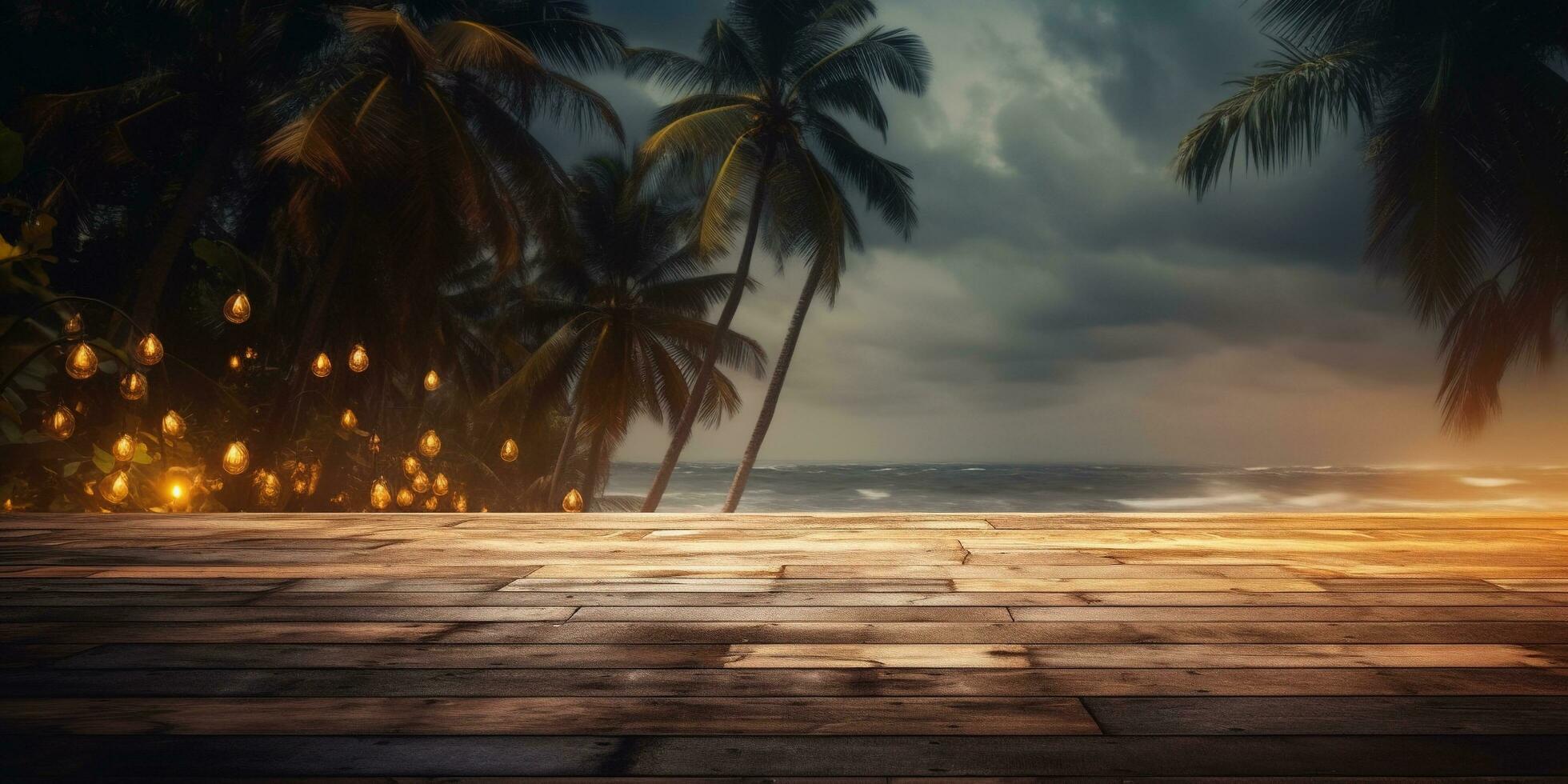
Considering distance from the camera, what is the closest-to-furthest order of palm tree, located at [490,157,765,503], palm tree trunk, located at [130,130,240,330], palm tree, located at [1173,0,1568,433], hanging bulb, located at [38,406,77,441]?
hanging bulb, located at [38,406,77,441]
palm tree, located at [1173,0,1568,433]
palm tree trunk, located at [130,130,240,330]
palm tree, located at [490,157,765,503]

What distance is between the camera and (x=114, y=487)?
5.20 metres

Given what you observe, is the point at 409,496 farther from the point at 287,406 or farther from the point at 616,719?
the point at 616,719

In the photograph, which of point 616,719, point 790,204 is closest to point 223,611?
point 616,719

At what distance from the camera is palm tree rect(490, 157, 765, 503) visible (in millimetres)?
11469

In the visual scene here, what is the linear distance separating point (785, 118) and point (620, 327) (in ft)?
12.8

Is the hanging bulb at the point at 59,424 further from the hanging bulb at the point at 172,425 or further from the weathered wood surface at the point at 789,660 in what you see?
the weathered wood surface at the point at 789,660

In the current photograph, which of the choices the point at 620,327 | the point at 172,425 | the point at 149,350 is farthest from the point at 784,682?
the point at 620,327

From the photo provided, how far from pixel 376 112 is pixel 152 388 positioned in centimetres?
307

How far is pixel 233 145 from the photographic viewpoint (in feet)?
24.0

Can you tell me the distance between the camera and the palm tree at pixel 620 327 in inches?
452

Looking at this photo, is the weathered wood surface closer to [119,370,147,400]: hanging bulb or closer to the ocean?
[119,370,147,400]: hanging bulb

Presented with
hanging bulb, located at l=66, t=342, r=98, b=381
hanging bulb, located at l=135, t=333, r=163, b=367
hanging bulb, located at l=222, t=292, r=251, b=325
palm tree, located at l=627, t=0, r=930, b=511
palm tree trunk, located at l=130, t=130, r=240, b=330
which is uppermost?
palm tree, located at l=627, t=0, r=930, b=511

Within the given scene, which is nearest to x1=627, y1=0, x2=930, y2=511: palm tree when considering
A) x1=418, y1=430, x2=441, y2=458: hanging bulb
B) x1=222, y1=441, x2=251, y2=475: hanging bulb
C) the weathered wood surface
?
x1=418, y1=430, x2=441, y2=458: hanging bulb

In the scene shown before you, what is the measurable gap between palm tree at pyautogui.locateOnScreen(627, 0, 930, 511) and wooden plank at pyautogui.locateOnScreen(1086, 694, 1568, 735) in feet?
27.5
